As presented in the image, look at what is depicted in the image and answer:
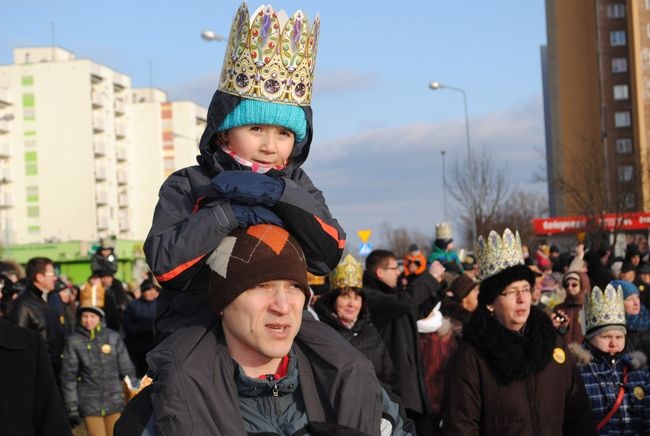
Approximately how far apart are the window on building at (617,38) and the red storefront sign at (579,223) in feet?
87.9

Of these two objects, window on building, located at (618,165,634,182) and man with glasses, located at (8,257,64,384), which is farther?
window on building, located at (618,165,634,182)

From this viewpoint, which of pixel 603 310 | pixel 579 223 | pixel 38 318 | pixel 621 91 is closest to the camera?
pixel 603 310

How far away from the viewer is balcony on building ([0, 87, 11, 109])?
92988mm

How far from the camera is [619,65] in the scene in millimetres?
86875

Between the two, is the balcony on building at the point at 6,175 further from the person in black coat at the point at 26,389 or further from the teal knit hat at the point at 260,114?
the teal knit hat at the point at 260,114

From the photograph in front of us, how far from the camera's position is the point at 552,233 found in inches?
2522

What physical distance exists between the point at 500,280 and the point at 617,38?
82.5m

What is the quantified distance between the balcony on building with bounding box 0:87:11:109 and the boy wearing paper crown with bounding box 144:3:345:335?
9275 centimetres

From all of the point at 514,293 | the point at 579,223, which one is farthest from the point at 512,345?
the point at 579,223

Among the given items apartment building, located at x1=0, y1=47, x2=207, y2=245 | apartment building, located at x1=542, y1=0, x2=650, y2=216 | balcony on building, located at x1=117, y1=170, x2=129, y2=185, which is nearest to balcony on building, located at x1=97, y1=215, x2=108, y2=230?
apartment building, located at x1=0, y1=47, x2=207, y2=245

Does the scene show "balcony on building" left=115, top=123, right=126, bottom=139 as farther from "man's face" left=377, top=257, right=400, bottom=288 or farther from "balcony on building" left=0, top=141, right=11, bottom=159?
"man's face" left=377, top=257, right=400, bottom=288

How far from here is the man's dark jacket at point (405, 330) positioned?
405 inches

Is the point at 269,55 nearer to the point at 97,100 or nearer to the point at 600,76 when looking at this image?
the point at 600,76

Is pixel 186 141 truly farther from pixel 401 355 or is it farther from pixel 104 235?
pixel 401 355
